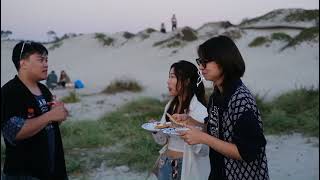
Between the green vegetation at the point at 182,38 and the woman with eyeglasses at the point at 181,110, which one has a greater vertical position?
the woman with eyeglasses at the point at 181,110

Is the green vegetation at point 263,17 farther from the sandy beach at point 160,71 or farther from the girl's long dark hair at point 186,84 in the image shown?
the girl's long dark hair at point 186,84

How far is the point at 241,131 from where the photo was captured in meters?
2.10

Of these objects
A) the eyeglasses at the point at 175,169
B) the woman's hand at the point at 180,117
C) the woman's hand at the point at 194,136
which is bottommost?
the eyeglasses at the point at 175,169

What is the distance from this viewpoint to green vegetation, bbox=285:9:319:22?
28481 millimetres

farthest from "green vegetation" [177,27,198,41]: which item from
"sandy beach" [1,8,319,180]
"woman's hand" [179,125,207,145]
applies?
"woman's hand" [179,125,207,145]

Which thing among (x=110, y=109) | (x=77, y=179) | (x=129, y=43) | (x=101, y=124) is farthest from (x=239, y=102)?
(x=129, y=43)

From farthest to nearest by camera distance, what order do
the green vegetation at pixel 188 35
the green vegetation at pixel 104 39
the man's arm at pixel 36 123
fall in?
the green vegetation at pixel 104 39 < the green vegetation at pixel 188 35 < the man's arm at pixel 36 123

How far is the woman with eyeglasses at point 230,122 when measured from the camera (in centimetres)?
211

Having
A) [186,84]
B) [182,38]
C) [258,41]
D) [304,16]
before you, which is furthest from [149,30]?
[186,84]

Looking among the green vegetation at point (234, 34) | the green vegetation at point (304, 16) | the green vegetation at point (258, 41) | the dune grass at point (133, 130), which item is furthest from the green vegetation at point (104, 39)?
the dune grass at point (133, 130)

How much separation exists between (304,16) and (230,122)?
28847mm

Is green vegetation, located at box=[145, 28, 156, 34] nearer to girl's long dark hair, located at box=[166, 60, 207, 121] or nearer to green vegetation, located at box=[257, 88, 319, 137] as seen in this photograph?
green vegetation, located at box=[257, 88, 319, 137]

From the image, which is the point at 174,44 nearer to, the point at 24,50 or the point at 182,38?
the point at 182,38

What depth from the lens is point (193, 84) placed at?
3.17 meters
